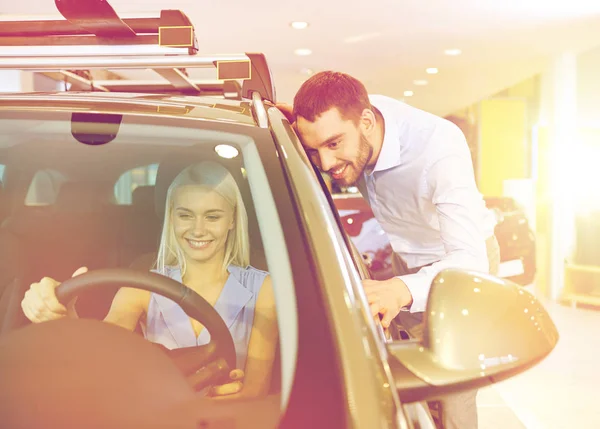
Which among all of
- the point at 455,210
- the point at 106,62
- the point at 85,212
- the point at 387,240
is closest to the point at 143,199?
the point at 85,212

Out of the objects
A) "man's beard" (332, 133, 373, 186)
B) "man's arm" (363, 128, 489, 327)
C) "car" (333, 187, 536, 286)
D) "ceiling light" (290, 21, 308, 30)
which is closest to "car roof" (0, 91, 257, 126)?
"man's arm" (363, 128, 489, 327)

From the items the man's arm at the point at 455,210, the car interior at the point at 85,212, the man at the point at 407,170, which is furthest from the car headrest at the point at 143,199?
the man's arm at the point at 455,210

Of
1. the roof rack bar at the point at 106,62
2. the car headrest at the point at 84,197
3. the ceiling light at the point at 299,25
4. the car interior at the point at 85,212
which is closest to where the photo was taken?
the car interior at the point at 85,212

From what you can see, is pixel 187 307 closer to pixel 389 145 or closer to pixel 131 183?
pixel 131 183

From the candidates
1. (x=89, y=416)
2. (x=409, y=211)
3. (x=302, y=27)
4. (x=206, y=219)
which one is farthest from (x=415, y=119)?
(x=302, y=27)

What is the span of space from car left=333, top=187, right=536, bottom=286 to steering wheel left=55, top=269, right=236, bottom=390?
229 centimetres

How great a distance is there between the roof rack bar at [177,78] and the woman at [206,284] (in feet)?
2.09

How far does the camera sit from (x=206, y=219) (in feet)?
3.31

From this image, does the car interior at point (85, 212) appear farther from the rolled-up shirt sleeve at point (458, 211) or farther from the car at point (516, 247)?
the car at point (516, 247)

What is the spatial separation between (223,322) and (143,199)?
50cm

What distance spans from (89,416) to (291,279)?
298 millimetres

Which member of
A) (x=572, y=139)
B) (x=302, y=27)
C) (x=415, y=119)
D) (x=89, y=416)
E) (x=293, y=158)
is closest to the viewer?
(x=89, y=416)

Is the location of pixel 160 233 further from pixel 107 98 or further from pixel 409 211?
pixel 409 211

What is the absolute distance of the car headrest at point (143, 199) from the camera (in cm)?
121
